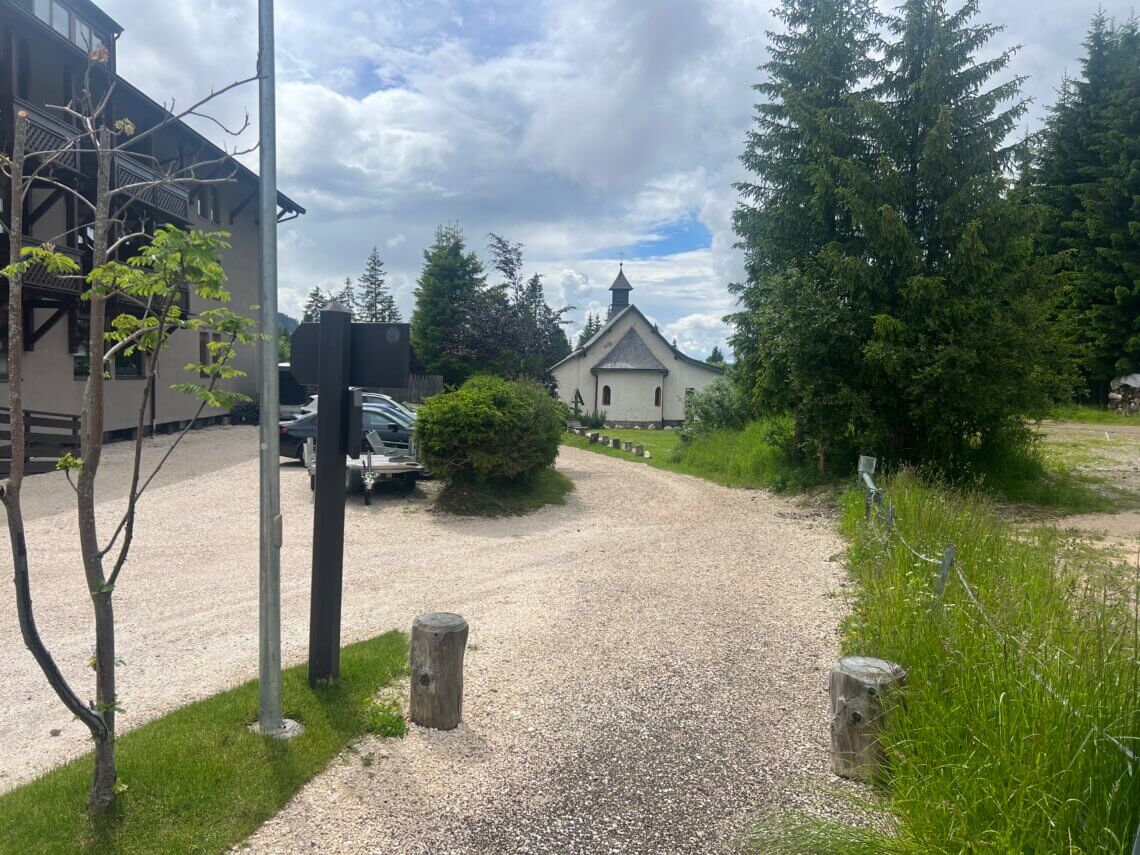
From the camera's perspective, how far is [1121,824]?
2805 mm

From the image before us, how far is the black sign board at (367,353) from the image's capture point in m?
5.25

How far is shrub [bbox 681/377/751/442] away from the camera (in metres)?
23.1

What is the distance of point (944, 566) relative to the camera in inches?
209

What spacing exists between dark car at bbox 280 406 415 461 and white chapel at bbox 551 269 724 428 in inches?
1005

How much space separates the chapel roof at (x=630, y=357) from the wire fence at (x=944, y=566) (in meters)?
32.1

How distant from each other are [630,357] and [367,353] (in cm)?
3890

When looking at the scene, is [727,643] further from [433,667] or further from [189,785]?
[189,785]

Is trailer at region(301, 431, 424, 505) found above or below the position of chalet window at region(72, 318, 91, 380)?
below

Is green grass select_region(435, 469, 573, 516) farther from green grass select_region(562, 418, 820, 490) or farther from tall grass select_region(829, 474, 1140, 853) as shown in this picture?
tall grass select_region(829, 474, 1140, 853)

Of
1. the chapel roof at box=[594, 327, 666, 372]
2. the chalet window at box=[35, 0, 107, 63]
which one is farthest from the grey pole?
the chapel roof at box=[594, 327, 666, 372]

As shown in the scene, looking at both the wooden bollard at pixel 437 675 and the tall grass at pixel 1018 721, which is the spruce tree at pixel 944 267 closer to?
the tall grass at pixel 1018 721

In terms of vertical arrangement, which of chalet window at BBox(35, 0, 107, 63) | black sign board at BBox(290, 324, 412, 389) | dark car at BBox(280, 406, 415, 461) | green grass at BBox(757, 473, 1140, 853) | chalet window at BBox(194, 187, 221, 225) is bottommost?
green grass at BBox(757, 473, 1140, 853)

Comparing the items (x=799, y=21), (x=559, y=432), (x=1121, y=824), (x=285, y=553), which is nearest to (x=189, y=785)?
(x=1121, y=824)

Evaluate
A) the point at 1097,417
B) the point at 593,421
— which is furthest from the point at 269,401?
the point at 593,421
